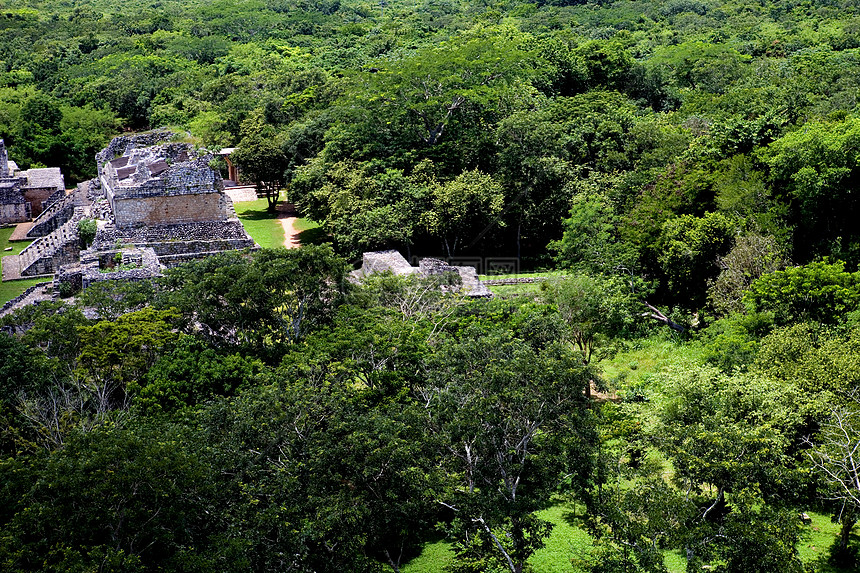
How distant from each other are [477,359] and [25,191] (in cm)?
3521

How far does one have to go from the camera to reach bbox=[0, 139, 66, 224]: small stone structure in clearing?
141 ft

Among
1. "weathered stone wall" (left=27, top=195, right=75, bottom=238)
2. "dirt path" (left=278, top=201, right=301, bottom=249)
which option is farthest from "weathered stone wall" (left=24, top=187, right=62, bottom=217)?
"dirt path" (left=278, top=201, right=301, bottom=249)

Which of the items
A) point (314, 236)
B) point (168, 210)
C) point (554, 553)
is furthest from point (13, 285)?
→ point (554, 553)

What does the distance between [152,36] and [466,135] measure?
2385 inches

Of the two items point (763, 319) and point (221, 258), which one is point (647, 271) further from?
point (221, 258)

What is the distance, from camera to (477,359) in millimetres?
17906

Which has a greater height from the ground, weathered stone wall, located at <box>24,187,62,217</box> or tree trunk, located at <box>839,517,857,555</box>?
weathered stone wall, located at <box>24,187,62,217</box>

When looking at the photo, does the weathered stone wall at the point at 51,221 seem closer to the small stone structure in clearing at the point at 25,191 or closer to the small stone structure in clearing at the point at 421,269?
the small stone structure in clearing at the point at 25,191

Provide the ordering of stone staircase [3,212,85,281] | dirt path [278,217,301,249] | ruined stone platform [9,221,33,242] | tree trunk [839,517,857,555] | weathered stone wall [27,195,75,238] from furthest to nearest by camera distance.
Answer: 1. weathered stone wall [27,195,75,238]
2. ruined stone platform [9,221,33,242]
3. dirt path [278,217,301,249]
4. stone staircase [3,212,85,281]
5. tree trunk [839,517,857,555]

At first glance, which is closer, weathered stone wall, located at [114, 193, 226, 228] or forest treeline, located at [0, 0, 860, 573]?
forest treeline, located at [0, 0, 860, 573]

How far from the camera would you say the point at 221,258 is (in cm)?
2398

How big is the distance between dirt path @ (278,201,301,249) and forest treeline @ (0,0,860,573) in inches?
62.7

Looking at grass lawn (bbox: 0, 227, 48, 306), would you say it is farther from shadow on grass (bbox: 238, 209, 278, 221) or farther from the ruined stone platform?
shadow on grass (bbox: 238, 209, 278, 221)

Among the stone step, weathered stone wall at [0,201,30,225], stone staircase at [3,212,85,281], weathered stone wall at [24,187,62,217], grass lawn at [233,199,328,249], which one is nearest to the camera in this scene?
the stone step
